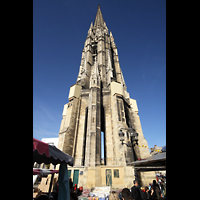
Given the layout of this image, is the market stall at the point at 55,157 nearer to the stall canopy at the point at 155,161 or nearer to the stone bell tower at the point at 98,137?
the stall canopy at the point at 155,161

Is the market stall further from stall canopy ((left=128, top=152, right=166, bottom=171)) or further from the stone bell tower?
the stone bell tower

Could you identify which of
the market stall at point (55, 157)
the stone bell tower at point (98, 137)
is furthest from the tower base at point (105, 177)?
the market stall at point (55, 157)

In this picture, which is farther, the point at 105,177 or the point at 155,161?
the point at 105,177

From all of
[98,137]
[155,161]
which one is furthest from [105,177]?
[155,161]

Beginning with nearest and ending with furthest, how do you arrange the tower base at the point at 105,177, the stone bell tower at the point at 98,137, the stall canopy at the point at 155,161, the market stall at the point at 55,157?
the market stall at the point at 55,157 → the stall canopy at the point at 155,161 → the tower base at the point at 105,177 → the stone bell tower at the point at 98,137

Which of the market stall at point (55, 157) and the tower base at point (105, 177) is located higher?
the market stall at point (55, 157)

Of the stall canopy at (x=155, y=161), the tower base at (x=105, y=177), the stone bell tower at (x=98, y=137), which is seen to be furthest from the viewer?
the stone bell tower at (x=98, y=137)

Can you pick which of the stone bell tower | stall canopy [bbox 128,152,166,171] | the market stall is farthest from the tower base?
the market stall

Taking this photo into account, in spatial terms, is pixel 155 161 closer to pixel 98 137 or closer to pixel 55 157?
pixel 55 157

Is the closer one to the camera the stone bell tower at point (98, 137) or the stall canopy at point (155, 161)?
the stall canopy at point (155, 161)
